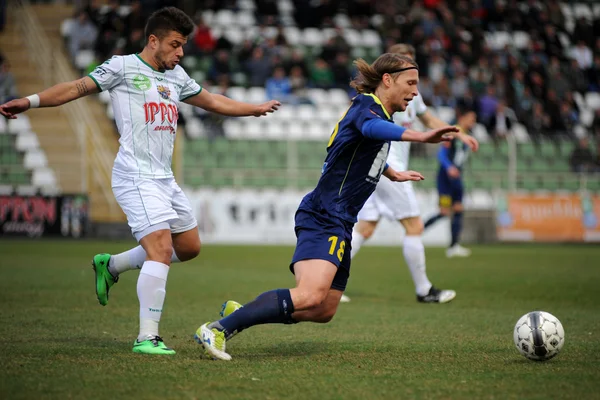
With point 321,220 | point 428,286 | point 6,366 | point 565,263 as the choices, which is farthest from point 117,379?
point 565,263

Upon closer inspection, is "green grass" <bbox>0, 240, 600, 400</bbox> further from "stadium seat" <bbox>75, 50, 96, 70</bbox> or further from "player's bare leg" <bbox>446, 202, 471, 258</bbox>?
"stadium seat" <bbox>75, 50, 96, 70</bbox>

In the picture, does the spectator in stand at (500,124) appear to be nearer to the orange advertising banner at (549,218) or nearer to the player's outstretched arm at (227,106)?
the orange advertising banner at (549,218)

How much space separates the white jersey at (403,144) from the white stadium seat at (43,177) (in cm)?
1488

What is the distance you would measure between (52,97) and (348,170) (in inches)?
86.7

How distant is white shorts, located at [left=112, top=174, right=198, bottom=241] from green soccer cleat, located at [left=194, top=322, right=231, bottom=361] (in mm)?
968

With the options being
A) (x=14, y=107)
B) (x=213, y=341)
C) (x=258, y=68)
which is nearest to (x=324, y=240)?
(x=213, y=341)

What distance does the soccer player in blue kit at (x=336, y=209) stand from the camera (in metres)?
5.92

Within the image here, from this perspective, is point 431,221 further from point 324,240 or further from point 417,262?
point 324,240

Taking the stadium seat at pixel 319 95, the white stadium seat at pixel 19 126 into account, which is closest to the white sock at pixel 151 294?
the white stadium seat at pixel 19 126

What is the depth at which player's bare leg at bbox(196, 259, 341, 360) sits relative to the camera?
588 centimetres

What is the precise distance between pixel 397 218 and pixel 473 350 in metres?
3.89

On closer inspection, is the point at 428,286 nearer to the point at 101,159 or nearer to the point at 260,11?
the point at 101,159

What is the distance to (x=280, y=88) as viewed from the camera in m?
24.8

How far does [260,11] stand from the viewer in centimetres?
2852
